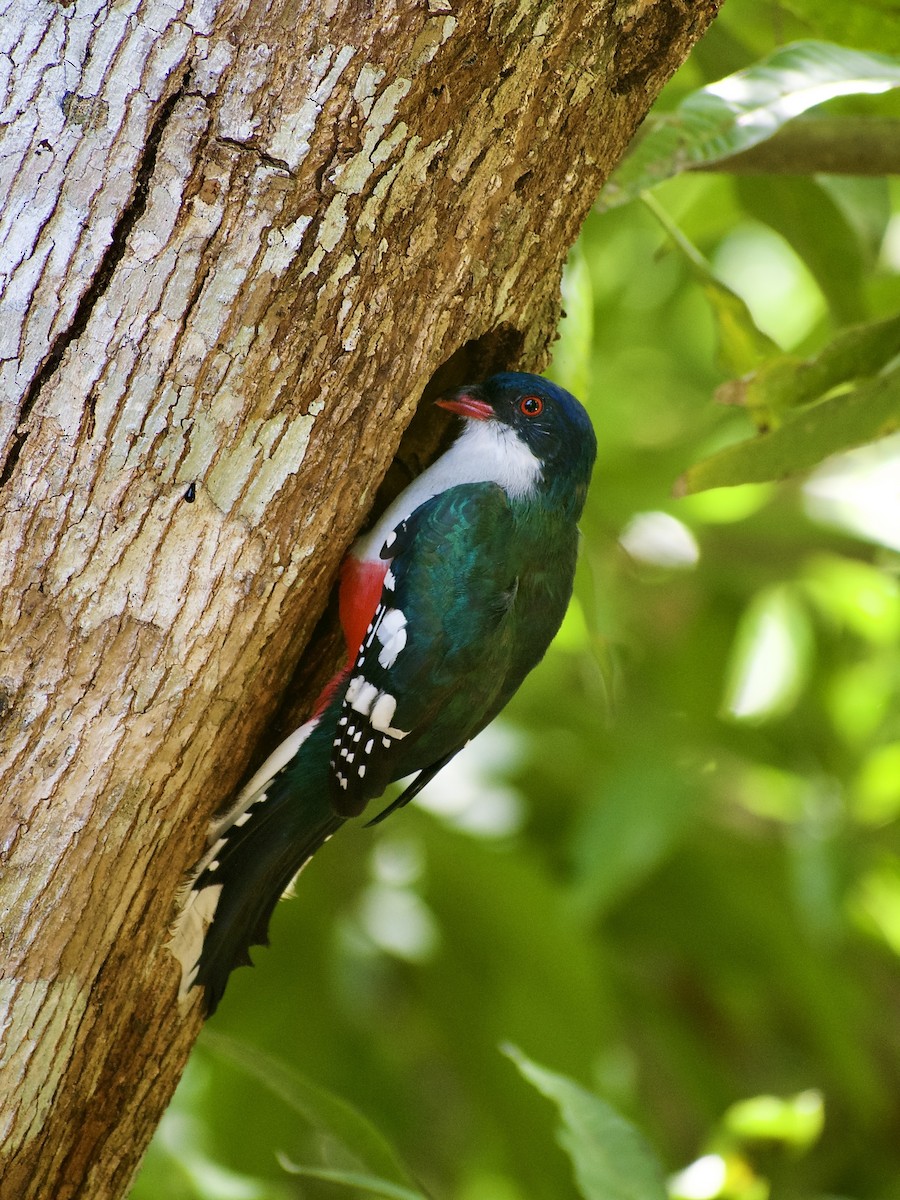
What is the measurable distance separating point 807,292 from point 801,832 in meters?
2.40

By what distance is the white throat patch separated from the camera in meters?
2.92

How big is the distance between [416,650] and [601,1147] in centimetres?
120

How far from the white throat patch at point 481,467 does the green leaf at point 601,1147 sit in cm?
129

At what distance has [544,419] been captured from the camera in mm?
3037

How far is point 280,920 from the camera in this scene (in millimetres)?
4492

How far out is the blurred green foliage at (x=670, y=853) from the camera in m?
3.77

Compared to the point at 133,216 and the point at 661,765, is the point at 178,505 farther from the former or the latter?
the point at 661,765

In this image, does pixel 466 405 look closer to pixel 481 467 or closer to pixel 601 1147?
pixel 481 467

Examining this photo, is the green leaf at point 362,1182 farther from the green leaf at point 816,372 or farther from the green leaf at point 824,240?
the green leaf at point 824,240

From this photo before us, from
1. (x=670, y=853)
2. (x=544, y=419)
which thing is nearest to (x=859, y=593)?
(x=670, y=853)

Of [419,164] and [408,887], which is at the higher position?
[419,164]

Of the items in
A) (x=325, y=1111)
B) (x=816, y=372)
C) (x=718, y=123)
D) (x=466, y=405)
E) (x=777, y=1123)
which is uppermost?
(x=718, y=123)

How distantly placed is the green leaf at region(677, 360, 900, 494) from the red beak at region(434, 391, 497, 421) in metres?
0.47

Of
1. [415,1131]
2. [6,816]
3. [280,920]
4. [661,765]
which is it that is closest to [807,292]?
[661,765]
